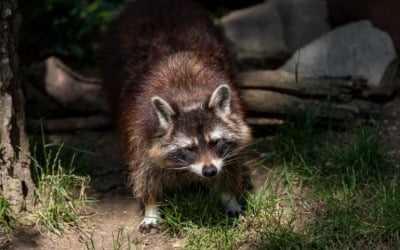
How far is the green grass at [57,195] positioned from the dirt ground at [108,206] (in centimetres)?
8

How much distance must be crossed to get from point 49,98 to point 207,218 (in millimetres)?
2381

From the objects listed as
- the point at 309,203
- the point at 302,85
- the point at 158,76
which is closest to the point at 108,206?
the point at 158,76

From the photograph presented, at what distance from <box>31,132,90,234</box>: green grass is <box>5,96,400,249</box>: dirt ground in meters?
0.08

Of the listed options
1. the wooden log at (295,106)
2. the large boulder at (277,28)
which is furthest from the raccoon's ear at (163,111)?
the large boulder at (277,28)

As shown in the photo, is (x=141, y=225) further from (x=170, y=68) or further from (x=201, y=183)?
(x=170, y=68)

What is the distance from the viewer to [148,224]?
204 inches

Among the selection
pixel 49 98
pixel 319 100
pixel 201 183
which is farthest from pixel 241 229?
pixel 49 98

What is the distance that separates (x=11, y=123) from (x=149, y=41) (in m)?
1.29

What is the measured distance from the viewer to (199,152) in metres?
4.77

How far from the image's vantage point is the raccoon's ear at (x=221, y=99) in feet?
15.8

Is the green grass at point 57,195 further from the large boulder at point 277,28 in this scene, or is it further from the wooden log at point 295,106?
the large boulder at point 277,28

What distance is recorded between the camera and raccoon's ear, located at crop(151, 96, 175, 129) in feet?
15.7

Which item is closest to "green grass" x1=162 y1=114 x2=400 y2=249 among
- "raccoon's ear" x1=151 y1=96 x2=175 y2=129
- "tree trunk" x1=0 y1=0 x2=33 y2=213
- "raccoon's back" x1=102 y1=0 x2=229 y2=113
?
"raccoon's ear" x1=151 y1=96 x2=175 y2=129

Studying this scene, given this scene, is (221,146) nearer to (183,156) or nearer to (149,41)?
(183,156)
